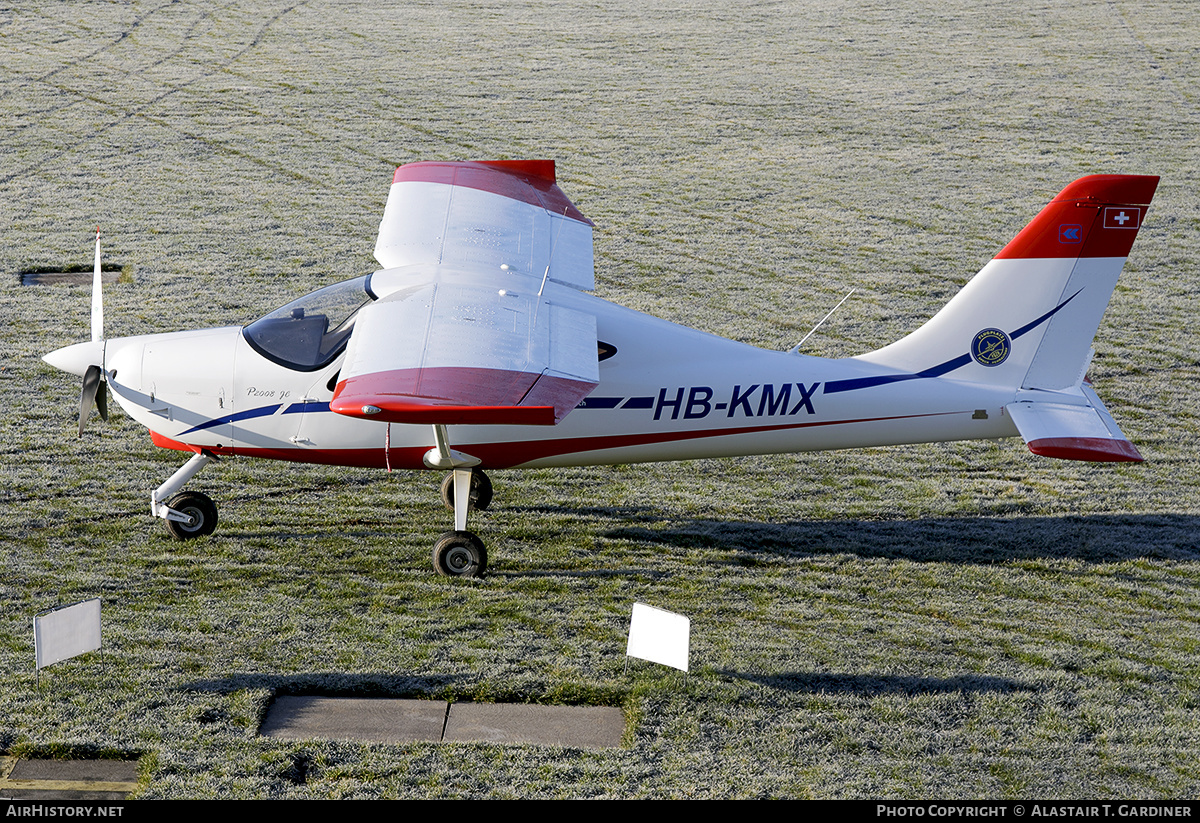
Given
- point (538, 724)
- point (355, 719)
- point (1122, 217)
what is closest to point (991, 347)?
point (1122, 217)

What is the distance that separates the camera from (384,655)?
29.3 ft

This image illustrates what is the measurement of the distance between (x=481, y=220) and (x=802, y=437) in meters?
4.01

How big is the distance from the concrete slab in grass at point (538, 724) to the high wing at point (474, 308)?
7.03ft

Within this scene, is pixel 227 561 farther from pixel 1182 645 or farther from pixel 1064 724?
pixel 1182 645

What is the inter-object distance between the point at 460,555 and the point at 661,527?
2.25 m

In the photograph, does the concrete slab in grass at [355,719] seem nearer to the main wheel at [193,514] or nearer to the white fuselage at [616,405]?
the white fuselage at [616,405]

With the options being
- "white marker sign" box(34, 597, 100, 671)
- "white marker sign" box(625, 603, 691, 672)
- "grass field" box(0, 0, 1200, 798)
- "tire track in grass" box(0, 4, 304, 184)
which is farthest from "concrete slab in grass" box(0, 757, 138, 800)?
"tire track in grass" box(0, 4, 304, 184)

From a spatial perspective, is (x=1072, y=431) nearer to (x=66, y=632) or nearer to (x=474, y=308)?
(x=474, y=308)

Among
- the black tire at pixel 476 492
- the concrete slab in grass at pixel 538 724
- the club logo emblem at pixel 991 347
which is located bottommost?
the black tire at pixel 476 492

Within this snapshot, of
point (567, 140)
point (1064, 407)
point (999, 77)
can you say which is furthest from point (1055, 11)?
point (1064, 407)

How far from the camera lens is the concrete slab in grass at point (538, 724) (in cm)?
800

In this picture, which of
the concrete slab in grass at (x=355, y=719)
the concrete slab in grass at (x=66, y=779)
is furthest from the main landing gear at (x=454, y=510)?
the concrete slab in grass at (x=66, y=779)

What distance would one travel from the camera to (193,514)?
10836 mm

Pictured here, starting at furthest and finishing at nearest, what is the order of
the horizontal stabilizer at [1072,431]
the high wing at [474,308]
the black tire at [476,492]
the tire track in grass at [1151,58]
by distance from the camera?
the tire track in grass at [1151,58], the black tire at [476,492], the horizontal stabilizer at [1072,431], the high wing at [474,308]
